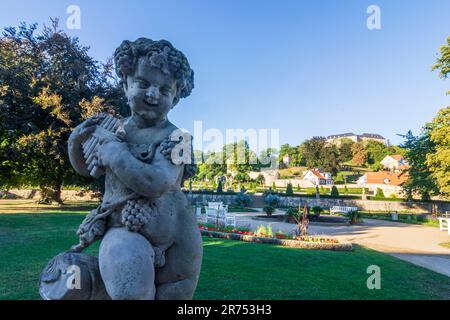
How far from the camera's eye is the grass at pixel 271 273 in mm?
5258

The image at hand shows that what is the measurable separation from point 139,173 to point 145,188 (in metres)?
0.10

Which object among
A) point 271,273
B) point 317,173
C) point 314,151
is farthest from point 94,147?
point 314,151

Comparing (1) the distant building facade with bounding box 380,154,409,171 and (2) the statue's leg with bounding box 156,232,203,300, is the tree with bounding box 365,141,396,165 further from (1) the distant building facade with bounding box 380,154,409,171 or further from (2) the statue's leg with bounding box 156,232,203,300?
(2) the statue's leg with bounding box 156,232,203,300

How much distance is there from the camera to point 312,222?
60.7 ft

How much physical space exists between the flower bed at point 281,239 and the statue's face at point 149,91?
8.84m

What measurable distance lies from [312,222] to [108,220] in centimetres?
1790

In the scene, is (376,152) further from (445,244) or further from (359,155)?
(445,244)

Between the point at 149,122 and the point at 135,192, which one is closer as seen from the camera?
the point at 135,192

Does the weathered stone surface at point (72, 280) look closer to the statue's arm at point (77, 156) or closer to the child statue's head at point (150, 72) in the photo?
the statue's arm at point (77, 156)

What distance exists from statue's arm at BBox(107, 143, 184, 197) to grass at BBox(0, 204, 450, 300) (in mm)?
3652

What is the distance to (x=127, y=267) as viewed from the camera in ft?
5.74

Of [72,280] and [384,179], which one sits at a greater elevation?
[384,179]
